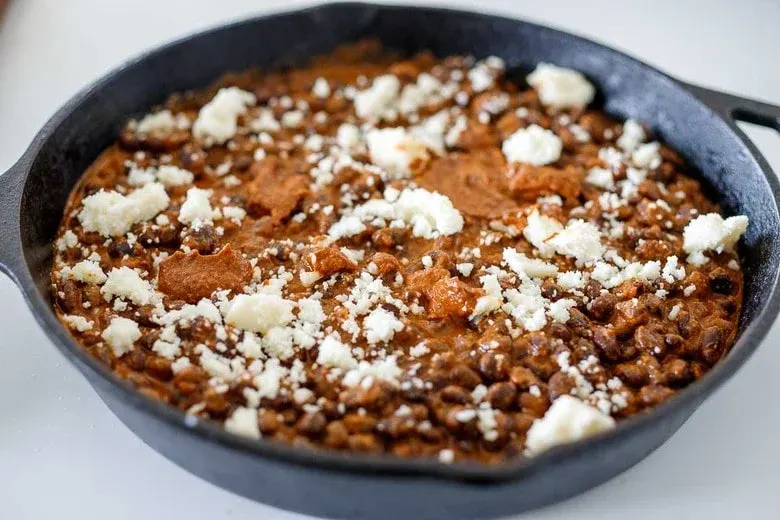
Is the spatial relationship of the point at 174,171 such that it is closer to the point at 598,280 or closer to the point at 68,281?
the point at 68,281

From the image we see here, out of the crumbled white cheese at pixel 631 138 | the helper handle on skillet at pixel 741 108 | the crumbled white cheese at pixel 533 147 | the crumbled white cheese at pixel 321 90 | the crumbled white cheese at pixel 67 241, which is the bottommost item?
the crumbled white cheese at pixel 67 241

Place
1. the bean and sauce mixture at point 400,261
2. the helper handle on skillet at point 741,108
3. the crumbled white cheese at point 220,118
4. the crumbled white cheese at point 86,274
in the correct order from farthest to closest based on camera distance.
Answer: the crumbled white cheese at point 220,118, the helper handle on skillet at point 741,108, the crumbled white cheese at point 86,274, the bean and sauce mixture at point 400,261

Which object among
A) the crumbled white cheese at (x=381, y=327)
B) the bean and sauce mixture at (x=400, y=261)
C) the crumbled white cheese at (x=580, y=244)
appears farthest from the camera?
the crumbled white cheese at (x=580, y=244)

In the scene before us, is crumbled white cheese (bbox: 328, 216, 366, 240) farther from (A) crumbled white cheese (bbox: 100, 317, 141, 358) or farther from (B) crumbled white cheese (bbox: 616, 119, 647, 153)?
(B) crumbled white cheese (bbox: 616, 119, 647, 153)

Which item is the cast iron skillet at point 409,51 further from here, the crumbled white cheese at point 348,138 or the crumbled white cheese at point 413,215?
the crumbled white cheese at point 413,215

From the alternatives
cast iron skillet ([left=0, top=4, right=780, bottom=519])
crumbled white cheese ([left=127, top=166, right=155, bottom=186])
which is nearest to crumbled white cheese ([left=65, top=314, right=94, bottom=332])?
cast iron skillet ([left=0, top=4, right=780, bottom=519])

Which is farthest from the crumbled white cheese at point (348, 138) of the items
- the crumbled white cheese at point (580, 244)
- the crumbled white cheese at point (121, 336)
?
the crumbled white cheese at point (121, 336)

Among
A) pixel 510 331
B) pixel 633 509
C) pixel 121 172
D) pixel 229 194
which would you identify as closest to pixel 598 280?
pixel 510 331
